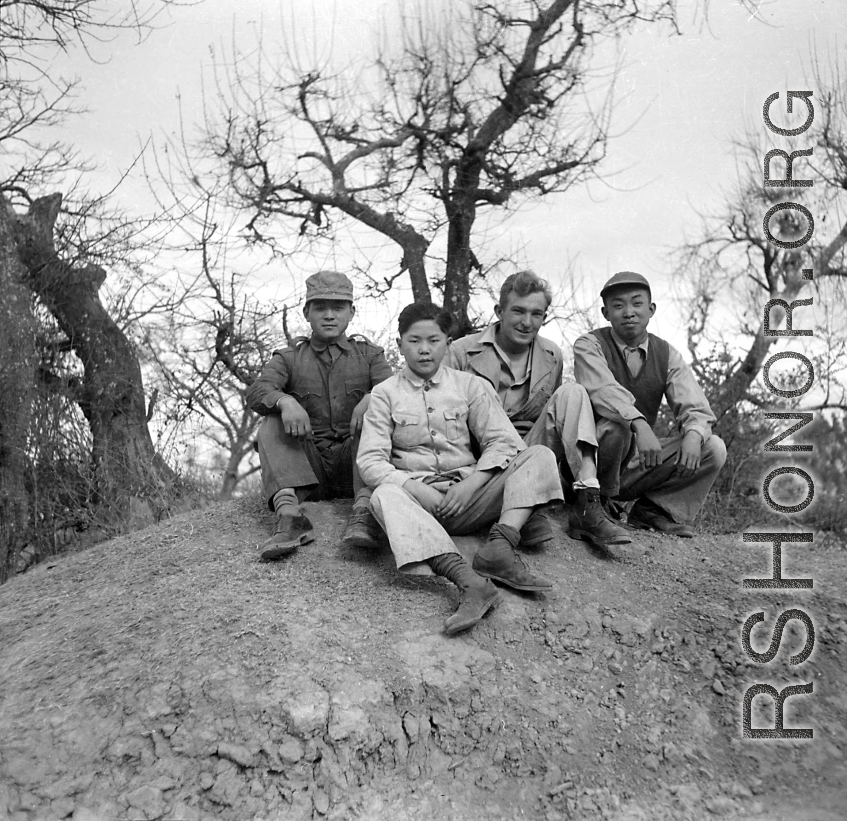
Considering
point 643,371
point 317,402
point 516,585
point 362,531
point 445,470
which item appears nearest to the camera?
point 516,585

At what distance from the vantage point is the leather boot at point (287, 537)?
13.9 ft

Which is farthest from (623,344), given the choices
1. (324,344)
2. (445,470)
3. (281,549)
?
(281,549)

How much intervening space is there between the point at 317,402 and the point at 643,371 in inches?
76.6

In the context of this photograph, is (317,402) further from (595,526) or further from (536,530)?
(595,526)

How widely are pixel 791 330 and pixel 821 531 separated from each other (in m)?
4.92

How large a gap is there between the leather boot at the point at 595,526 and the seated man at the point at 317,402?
1.23 meters

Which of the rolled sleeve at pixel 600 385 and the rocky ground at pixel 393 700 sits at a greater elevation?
the rolled sleeve at pixel 600 385

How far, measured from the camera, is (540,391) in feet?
16.2

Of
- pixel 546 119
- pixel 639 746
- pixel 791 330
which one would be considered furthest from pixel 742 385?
pixel 639 746

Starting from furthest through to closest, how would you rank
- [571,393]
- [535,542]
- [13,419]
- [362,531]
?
[13,419], [571,393], [535,542], [362,531]

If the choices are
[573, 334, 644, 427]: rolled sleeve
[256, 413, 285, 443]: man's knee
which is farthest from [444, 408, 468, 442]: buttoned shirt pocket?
[256, 413, 285, 443]: man's knee

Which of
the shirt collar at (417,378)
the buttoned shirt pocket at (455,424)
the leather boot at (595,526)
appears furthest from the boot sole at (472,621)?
the shirt collar at (417,378)

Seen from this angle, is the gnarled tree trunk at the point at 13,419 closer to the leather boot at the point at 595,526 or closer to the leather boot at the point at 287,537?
the leather boot at the point at 287,537

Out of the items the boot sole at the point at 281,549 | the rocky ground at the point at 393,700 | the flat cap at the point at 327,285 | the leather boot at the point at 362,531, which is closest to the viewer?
the rocky ground at the point at 393,700
